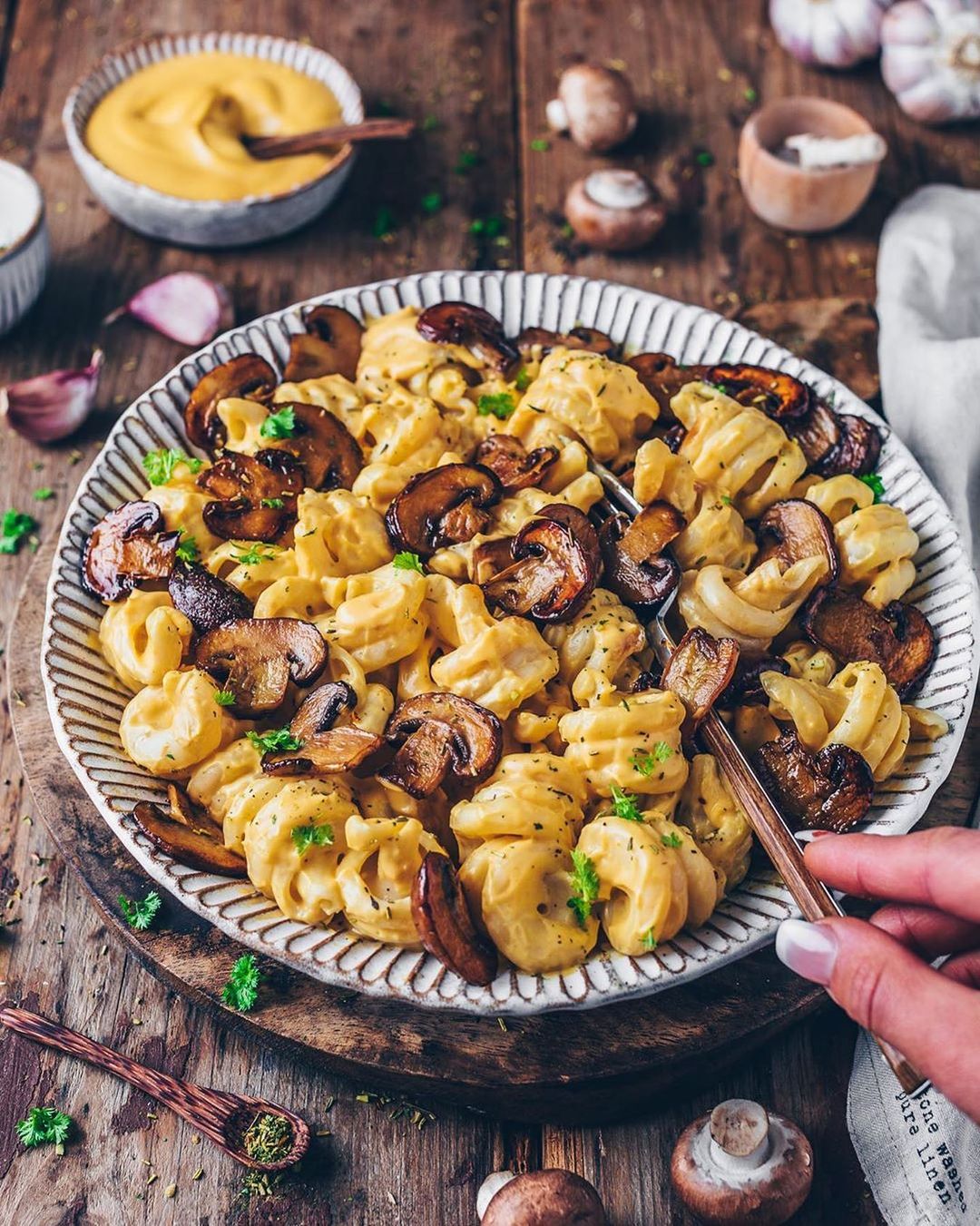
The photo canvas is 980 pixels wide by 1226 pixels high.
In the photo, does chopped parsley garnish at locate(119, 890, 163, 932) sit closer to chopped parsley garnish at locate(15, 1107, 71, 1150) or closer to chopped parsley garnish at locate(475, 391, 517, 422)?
chopped parsley garnish at locate(15, 1107, 71, 1150)

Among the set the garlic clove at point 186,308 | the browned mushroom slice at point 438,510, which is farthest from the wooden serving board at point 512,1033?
the garlic clove at point 186,308

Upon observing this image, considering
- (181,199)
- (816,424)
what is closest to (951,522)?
(816,424)

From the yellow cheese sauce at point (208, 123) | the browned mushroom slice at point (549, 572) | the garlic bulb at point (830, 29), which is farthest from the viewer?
the garlic bulb at point (830, 29)

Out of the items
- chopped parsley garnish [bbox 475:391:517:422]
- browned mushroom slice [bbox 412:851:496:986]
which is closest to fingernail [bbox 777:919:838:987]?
browned mushroom slice [bbox 412:851:496:986]

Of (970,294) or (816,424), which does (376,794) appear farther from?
(970,294)

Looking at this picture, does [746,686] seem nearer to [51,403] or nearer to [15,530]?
[15,530]

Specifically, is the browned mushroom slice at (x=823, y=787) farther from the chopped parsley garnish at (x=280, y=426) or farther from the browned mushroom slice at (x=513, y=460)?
the chopped parsley garnish at (x=280, y=426)
